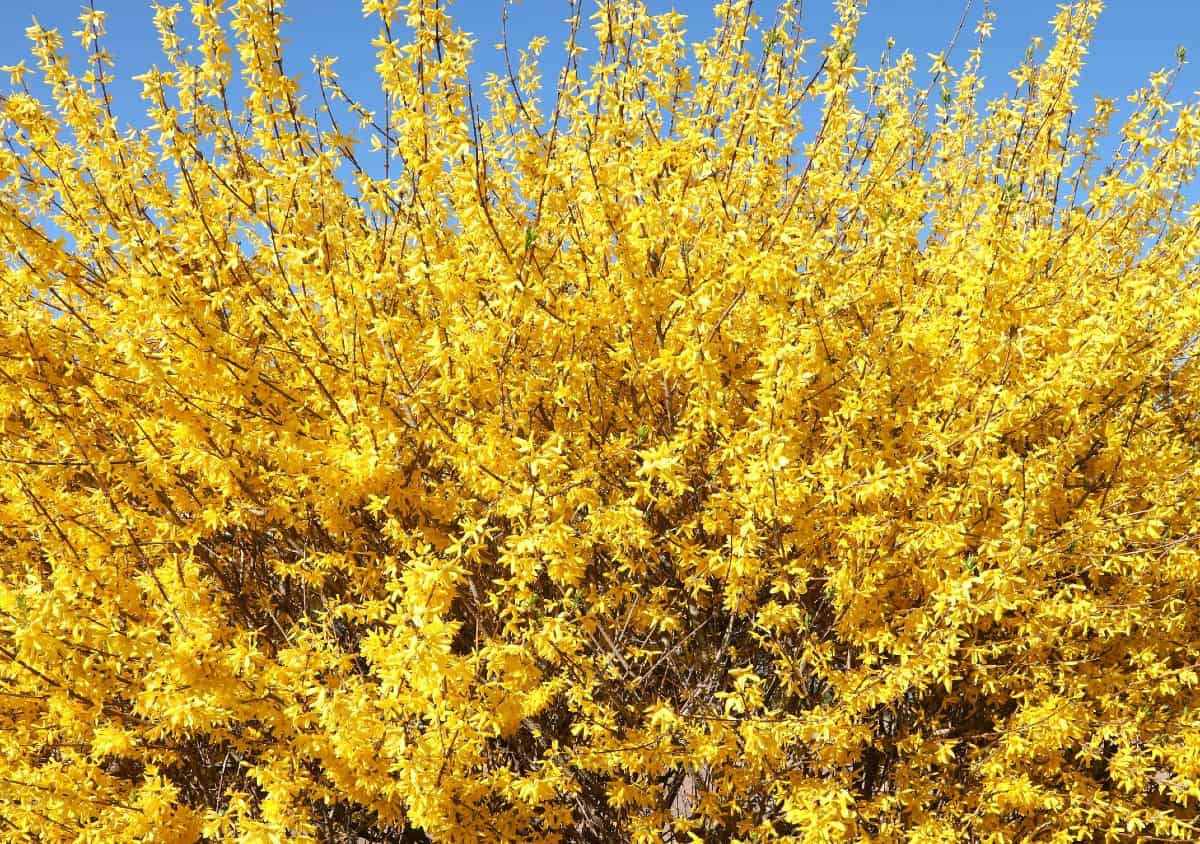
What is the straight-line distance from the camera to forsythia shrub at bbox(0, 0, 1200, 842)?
3.01m

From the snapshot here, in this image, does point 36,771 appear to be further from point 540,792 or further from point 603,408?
point 603,408

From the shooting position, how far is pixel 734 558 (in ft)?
10.1

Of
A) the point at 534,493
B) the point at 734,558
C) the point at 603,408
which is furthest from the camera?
the point at 603,408

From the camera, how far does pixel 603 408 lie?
12.5 ft

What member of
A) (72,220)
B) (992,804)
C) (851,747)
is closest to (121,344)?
(72,220)

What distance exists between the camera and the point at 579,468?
3.40 meters

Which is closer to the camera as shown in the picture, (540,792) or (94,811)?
(540,792)

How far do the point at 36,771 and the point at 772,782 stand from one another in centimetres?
284

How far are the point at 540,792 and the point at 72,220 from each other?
10.5 ft

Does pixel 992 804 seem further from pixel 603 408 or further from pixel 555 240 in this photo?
pixel 555 240

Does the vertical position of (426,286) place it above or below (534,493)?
above

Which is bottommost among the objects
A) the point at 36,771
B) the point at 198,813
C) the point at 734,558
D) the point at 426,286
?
the point at 198,813

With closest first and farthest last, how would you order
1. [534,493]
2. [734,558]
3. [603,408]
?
[534,493]
[734,558]
[603,408]

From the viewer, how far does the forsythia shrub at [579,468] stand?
3.01m
